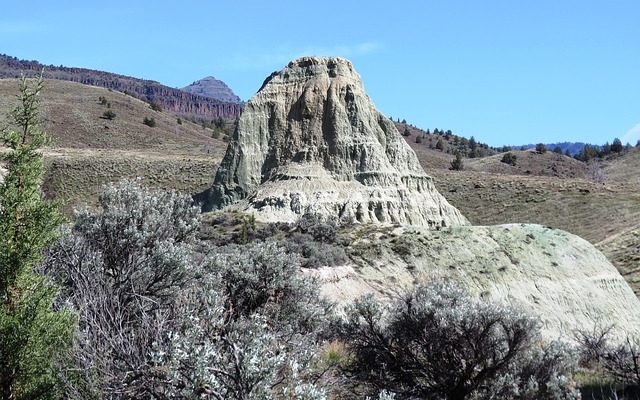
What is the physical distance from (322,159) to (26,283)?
3091 cm

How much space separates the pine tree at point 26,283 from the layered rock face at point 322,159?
1031 inches


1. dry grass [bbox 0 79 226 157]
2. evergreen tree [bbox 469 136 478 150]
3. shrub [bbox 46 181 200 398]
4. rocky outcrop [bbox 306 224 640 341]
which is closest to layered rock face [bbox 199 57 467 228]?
rocky outcrop [bbox 306 224 640 341]

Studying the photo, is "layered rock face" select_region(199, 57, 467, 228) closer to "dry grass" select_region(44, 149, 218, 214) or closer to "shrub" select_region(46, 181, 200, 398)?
"shrub" select_region(46, 181, 200, 398)

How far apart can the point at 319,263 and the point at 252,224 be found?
6328 millimetres

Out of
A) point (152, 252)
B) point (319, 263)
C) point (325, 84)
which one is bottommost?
point (319, 263)

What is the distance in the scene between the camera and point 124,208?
15.2m

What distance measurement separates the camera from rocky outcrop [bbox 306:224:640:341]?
1126 inches

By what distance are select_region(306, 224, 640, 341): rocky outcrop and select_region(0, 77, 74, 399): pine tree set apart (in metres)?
17.4

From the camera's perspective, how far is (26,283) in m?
8.55

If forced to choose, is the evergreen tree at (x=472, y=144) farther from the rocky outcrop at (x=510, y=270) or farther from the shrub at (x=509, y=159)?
the rocky outcrop at (x=510, y=270)

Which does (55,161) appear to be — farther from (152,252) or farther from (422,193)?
(152,252)

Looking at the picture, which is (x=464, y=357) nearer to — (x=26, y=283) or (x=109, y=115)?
(x=26, y=283)

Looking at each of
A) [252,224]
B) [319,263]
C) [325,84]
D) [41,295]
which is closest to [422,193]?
[325,84]

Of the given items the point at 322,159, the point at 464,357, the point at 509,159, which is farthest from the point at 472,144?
the point at 464,357
